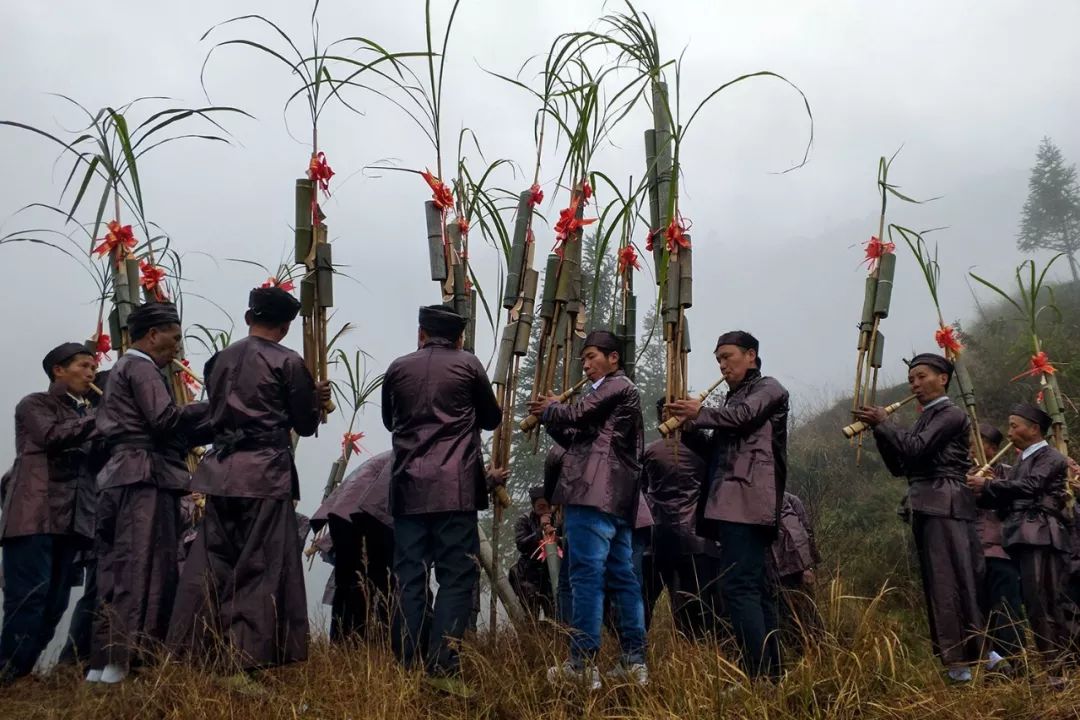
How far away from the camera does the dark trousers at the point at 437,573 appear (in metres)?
4.07

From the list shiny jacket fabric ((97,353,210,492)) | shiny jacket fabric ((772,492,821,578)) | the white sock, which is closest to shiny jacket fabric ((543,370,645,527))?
shiny jacket fabric ((772,492,821,578))

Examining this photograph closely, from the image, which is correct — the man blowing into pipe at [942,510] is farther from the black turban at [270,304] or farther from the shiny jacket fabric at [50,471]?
the shiny jacket fabric at [50,471]

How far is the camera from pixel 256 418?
4.18 metres

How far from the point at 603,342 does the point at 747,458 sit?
0.92 metres

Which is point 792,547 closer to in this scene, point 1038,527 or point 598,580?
point 1038,527

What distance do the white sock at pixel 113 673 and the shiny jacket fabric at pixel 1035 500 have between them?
4.93 m

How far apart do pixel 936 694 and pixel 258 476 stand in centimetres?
302

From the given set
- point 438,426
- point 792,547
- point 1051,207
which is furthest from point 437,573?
point 1051,207

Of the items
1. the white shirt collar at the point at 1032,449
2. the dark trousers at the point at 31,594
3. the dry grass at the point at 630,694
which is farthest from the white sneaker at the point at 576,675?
the white shirt collar at the point at 1032,449

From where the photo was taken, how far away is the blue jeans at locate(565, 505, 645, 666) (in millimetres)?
4105

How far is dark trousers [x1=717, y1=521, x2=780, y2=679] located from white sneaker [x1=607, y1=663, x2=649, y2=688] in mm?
465

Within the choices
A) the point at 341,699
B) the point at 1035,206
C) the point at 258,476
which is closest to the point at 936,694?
the point at 341,699

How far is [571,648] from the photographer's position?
4066mm

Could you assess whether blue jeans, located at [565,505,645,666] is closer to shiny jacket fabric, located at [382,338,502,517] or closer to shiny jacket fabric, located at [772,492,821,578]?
shiny jacket fabric, located at [382,338,502,517]
